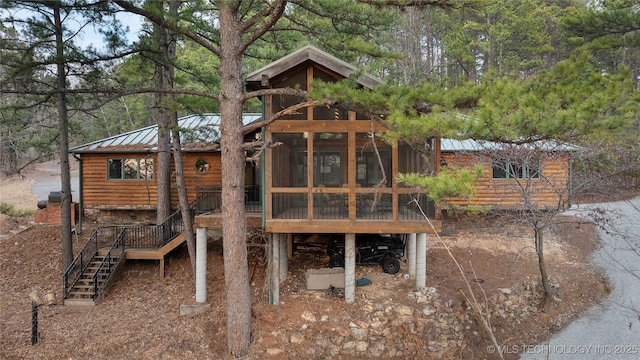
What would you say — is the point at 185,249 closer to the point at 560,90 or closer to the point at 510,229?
the point at 560,90

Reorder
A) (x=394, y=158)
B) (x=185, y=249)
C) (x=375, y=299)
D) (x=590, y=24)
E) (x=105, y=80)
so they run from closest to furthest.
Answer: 1. (x=394, y=158)
2. (x=375, y=299)
3. (x=590, y=24)
4. (x=105, y=80)
5. (x=185, y=249)

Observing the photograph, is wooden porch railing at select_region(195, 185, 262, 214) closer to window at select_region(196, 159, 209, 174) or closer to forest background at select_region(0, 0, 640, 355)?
forest background at select_region(0, 0, 640, 355)

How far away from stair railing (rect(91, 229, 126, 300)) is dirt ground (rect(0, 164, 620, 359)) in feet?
1.18

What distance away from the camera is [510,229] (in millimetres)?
13516

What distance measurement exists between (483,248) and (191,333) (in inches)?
401

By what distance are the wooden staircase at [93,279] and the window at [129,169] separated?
11.7 feet

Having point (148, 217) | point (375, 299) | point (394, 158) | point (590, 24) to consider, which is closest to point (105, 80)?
point (148, 217)

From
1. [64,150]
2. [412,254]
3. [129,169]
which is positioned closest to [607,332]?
[412,254]

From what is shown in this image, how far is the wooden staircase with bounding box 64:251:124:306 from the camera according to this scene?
8883mm

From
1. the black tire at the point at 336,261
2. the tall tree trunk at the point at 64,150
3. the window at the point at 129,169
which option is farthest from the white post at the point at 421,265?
the window at the point at 129,169

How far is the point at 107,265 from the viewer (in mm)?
9703

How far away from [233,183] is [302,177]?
4.26m

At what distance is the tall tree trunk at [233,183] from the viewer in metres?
6.55

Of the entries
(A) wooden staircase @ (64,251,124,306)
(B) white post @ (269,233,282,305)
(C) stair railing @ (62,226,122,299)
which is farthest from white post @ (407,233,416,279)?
(C) stair railing @ (62,226,122,299)
